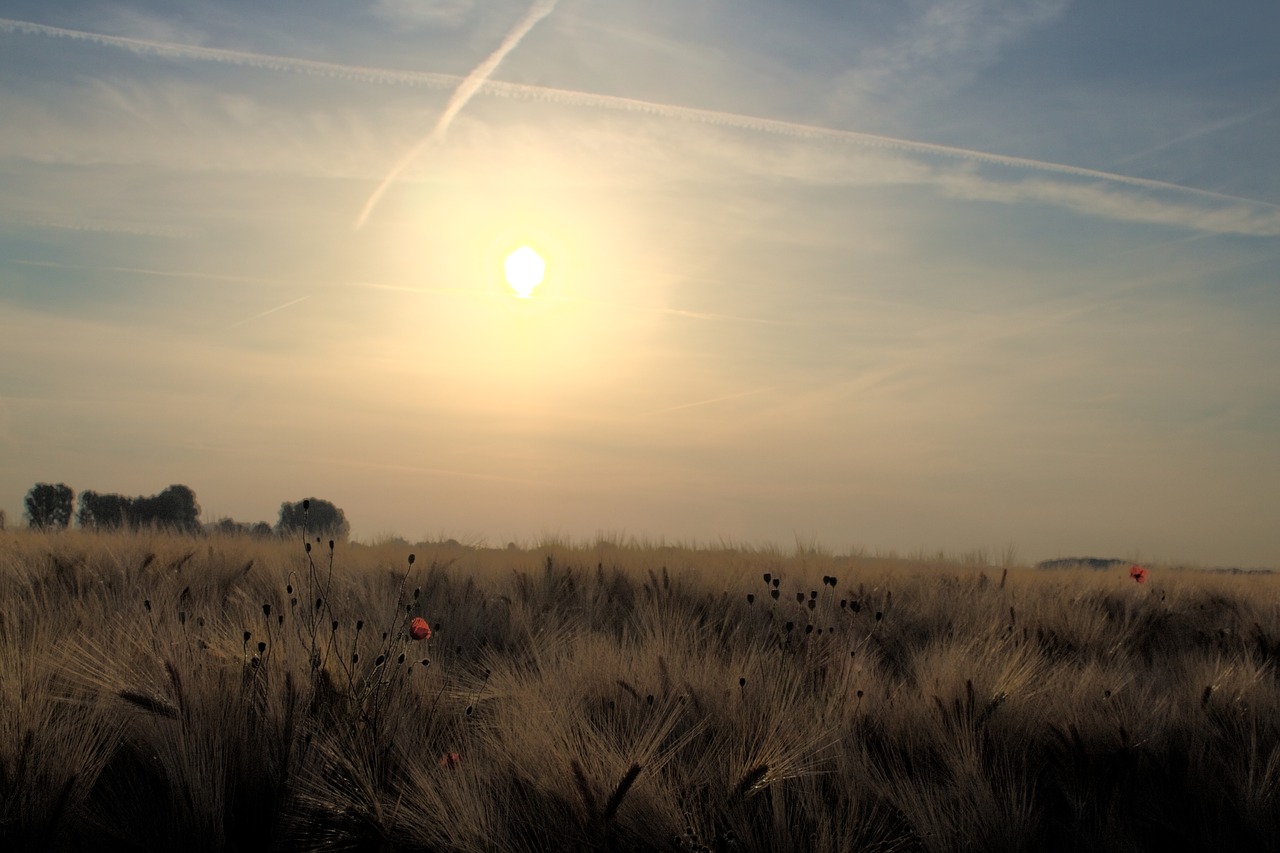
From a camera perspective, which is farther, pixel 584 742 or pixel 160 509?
pixel 160 509

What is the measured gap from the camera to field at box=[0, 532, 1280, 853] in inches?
115

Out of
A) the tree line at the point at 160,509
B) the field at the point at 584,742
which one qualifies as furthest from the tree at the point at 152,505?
the field at the point at 584,742

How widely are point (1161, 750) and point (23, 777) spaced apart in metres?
4.07

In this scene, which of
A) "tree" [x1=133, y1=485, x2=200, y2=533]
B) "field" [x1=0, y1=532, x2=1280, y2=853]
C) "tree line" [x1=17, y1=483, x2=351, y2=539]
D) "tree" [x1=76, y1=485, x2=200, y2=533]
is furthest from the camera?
"tree" [x1=133, y1=485, x2=200, y2=533]

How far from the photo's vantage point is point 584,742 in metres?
3.13

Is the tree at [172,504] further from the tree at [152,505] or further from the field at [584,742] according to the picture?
the field at [584,742]

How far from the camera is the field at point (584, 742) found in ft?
9.57

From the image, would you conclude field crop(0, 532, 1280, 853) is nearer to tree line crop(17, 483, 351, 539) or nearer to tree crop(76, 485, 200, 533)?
tree line crop(17, 483, 351, 539)

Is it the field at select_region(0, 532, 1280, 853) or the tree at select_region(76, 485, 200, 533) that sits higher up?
the tree at select_region(76, 485, 200, 533)

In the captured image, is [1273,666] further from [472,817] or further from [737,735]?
[472,817]

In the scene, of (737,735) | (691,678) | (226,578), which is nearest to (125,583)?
(226,578)

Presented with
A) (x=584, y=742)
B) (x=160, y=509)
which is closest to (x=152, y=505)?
(x=160, y=509)

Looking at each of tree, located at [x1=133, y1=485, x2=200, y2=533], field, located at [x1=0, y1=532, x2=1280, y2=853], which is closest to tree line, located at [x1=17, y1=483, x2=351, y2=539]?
tree, located at [x1=133, y1=485, x2=200, y2=533]

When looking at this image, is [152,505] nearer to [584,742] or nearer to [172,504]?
[172,504]
